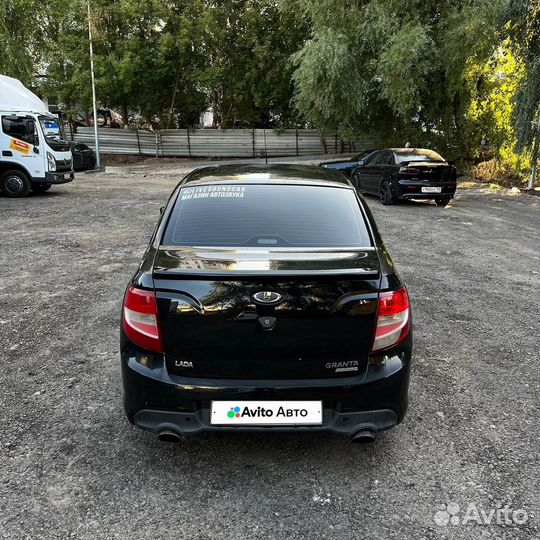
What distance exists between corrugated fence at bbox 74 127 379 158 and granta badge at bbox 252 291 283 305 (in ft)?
84.6

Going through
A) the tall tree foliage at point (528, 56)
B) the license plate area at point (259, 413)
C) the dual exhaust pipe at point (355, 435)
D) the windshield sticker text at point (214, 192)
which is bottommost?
the dual exhaust pipe at point (355, 435)

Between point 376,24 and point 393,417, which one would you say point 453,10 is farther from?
point 393,417

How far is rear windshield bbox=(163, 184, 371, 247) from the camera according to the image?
319 cm

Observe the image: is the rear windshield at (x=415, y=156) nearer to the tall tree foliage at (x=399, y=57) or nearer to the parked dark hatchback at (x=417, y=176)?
the parked dark hatchback at (x=417, y=176)

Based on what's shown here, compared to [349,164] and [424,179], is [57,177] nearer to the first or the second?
[349,164]

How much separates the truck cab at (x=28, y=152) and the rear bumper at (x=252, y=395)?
1305cm

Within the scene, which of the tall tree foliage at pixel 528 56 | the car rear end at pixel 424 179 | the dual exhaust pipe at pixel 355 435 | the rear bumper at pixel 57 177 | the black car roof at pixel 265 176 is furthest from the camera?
the rear bumper at pixel 57 177

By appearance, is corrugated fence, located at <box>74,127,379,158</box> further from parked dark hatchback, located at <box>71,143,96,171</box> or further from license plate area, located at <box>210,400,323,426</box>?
license plate area, located at <box>210,400,323,426</box>

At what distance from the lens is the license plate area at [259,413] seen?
2.67m

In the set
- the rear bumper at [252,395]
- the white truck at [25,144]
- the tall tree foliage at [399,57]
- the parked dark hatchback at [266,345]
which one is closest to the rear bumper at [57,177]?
the white truck at [25,144]

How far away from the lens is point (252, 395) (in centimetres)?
267

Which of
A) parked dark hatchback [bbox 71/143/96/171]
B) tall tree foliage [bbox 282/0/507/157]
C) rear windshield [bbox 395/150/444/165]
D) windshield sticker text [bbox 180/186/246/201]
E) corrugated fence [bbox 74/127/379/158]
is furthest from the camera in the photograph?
corrugated fence [bbox 74/127/379/158]

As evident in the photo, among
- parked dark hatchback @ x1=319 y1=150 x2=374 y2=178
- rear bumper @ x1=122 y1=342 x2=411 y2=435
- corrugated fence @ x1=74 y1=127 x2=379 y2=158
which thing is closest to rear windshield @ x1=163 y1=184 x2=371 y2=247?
rear bumper @ x1=122 y1=342 x2=411 y2=435

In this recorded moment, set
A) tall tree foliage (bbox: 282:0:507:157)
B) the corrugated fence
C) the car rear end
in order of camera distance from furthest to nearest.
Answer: the corrugated fence < tall tree foliage (bbox: 282:0:507:157) < the car rear end
